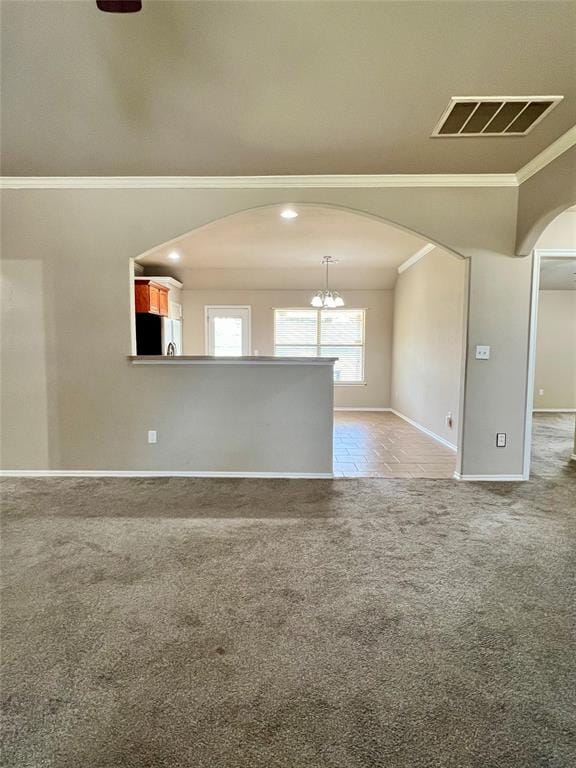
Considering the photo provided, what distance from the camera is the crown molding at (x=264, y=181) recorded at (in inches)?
134

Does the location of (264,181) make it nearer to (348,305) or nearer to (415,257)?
(415,257)

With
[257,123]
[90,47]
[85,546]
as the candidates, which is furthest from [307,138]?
[85,546]

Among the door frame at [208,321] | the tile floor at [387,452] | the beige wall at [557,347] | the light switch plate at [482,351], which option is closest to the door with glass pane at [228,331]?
the door frame at [208,321]

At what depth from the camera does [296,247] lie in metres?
→ 5.93

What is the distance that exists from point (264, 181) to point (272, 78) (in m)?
1.32

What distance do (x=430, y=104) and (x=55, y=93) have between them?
2227 millimetres

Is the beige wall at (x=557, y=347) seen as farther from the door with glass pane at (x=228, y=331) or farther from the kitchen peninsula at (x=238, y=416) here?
the kitchen peninsula at (x=238, y=416)

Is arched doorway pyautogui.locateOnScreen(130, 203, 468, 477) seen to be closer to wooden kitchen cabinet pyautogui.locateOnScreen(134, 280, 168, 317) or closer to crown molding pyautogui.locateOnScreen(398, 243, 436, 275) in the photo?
crown molding pyautogui.locateOnScreen(398, 243, 436, 275)

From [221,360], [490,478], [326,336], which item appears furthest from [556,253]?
[326,336]

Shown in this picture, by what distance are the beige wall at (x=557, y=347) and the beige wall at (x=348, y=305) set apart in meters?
3.09

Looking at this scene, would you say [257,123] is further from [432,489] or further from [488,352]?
[432,489]

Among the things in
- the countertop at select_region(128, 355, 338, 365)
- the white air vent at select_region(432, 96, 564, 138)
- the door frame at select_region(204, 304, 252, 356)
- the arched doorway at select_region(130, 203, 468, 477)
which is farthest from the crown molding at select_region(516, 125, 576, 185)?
the door frame at select_region(204, 304, 252, 356)

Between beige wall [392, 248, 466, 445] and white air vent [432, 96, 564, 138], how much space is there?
157cm

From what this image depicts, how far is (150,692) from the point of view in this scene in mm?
1405
